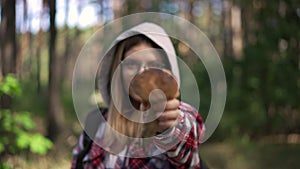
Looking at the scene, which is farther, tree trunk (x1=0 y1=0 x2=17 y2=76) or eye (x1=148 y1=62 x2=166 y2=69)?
tree trunk (x1=0 y1=0 x2=17 y2=76)

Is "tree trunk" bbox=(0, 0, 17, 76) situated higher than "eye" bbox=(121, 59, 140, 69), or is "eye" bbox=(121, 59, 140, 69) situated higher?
"eye" bbox=(121, 59, 140, 69)

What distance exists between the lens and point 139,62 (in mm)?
1228

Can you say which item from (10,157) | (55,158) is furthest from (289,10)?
Answer: (10,157)

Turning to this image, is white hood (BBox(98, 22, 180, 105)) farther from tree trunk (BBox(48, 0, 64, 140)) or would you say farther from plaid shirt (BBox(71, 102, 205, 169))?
tree trunk (BBox(48, 0, 64, 140))

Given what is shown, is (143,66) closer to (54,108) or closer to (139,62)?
(139,62)

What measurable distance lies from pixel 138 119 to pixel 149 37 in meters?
0.30

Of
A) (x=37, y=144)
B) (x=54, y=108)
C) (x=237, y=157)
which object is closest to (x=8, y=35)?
(x=54, y=108)

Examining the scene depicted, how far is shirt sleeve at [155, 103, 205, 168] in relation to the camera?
41.7 inches

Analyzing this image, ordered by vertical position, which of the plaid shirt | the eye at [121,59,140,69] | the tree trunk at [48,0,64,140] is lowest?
the tree trunk at [48,0,64,140]

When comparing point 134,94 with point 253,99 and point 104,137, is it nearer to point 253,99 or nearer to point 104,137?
point 104,137

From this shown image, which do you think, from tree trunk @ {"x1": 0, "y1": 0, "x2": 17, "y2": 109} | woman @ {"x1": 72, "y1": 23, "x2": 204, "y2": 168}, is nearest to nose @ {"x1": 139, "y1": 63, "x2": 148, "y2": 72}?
woman @ {"x1": 72, "y1": 23, "x2": 204, "y2": 168}

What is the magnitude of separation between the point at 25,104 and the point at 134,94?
38.0ft

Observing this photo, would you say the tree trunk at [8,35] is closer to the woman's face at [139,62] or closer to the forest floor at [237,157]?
the forest floor at [237,157]

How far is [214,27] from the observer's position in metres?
31.1
